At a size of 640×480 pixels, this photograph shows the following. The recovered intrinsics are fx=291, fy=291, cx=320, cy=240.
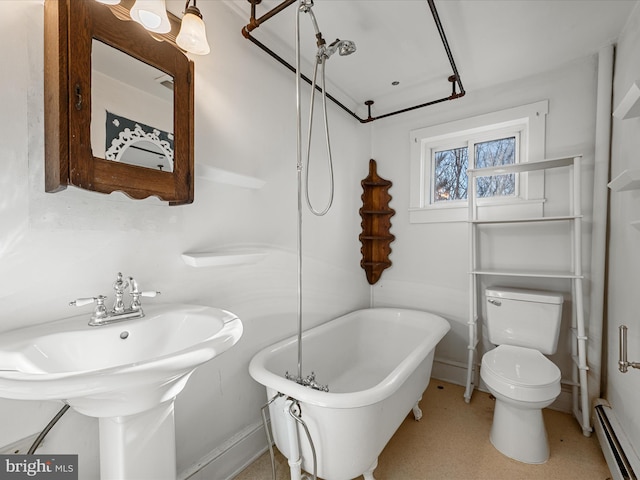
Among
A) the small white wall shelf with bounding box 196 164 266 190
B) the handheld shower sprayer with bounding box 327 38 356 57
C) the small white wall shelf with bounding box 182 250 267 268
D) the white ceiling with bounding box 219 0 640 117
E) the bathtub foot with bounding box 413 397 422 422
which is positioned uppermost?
the white ceiling with bounding box 219 0 640 117

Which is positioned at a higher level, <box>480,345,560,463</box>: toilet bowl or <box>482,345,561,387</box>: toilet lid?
<box>482,345,561,387</box>: toilet lid

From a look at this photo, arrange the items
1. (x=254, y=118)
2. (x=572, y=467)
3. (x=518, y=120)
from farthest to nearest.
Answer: (x=518, y=120), (x=254, y=118), (x=572, y=467)

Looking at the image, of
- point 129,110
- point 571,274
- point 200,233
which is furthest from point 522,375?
point 129,110

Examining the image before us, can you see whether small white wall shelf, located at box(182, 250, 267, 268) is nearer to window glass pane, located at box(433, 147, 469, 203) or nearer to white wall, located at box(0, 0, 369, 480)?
white wall, located at box(0, 0, 369, 480)

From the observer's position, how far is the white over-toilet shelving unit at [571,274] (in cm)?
176

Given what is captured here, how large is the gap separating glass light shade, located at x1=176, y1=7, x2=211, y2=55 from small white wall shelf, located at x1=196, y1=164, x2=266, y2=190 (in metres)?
0.46

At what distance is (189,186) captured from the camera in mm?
1194

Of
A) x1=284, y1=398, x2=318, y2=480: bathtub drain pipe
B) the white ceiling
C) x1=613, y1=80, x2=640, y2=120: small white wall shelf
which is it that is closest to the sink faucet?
x1=284, y1=398, x2=318, y2=480: bathtub drain pipe

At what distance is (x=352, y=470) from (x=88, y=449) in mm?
987

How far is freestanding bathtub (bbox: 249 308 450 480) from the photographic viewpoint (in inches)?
45.8

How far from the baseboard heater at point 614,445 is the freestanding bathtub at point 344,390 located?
876mm

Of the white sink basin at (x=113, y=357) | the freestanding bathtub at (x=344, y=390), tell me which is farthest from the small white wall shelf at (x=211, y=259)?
the freestanding bathtub at (x=344, y=390)

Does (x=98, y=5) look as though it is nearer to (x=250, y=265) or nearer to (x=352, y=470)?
(x=250, y=265)

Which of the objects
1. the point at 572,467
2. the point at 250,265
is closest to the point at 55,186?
the point at 250,265
